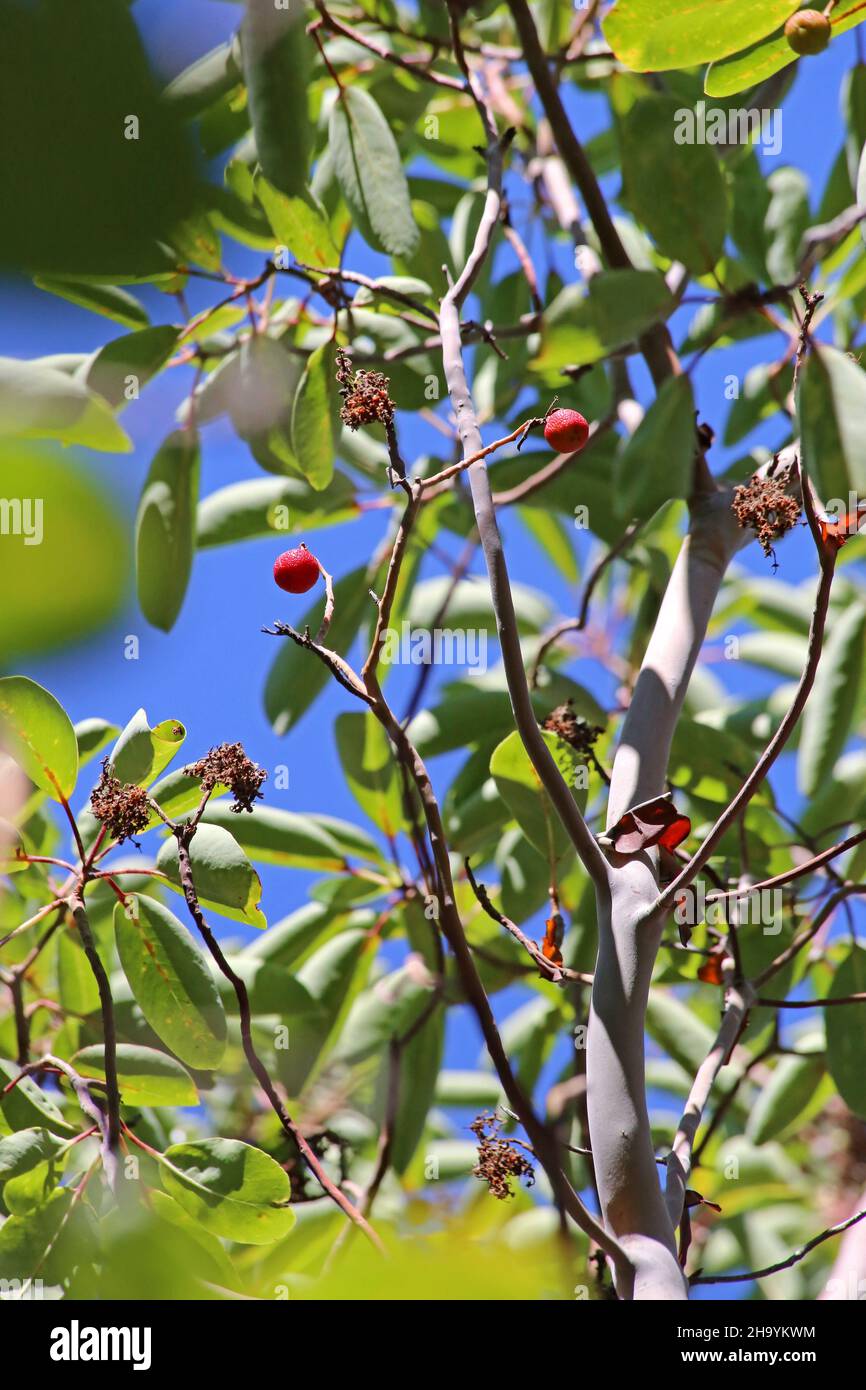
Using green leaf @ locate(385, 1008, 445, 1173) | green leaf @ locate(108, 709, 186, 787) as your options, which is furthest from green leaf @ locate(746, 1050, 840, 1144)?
green leaf @ locate(108, 709, 186, 787)

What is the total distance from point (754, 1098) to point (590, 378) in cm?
133

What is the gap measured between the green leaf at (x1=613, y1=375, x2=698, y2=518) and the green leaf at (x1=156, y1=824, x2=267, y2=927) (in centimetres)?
54

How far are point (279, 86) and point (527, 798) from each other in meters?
0.65

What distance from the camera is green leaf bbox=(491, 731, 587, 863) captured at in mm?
1171

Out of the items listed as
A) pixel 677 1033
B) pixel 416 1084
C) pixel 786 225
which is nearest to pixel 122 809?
pixel 416 1084

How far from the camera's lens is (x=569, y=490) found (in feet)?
5.42

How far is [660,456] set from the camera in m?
1.29

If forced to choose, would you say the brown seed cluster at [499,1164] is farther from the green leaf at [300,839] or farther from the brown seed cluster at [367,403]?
the green leaf at [300,839]

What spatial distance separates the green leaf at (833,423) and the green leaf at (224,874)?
0.57 m

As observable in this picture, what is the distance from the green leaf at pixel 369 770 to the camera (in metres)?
1.74

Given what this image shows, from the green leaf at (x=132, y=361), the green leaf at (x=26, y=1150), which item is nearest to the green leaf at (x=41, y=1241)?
the green leaf at (x=26, y=1150)

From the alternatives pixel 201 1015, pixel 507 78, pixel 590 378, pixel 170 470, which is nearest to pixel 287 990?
pixel 201 1015

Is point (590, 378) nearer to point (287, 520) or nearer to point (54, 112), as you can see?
point (287, 520)
